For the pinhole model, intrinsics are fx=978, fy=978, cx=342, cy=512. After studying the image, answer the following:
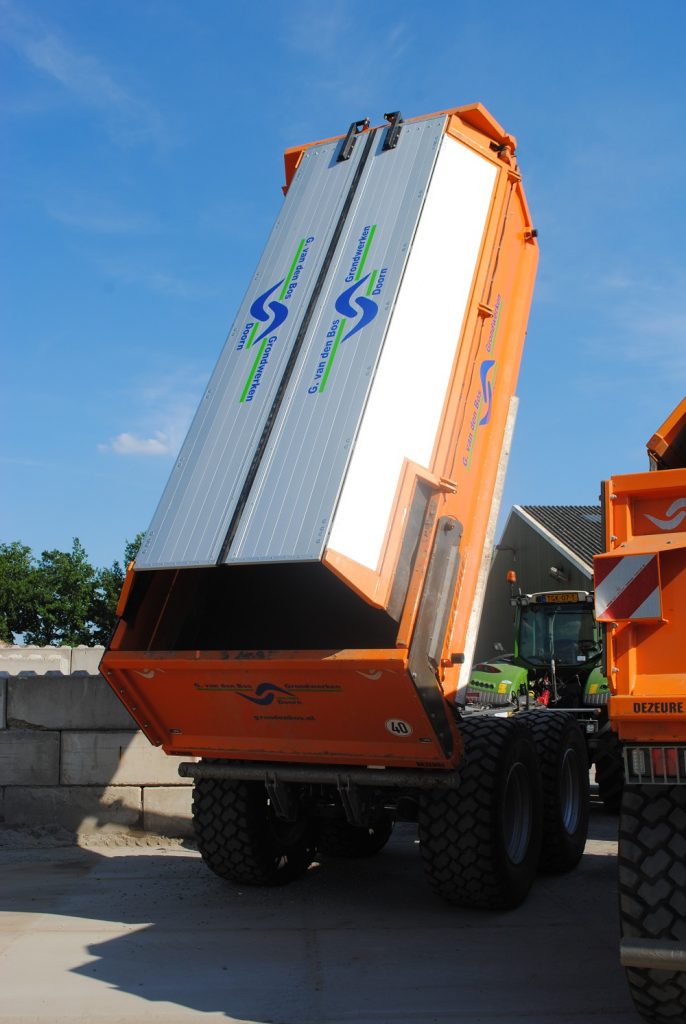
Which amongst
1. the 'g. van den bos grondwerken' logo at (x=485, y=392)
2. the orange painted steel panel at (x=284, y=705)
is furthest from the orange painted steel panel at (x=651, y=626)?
the 'g. van den bos grondwerken' logo at (x=485, y=392)

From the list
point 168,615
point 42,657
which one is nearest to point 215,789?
point 168,615

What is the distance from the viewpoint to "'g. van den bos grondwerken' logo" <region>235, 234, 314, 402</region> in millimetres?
6531

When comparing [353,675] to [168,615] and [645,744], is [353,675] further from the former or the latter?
[645,744]

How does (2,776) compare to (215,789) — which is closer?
(215,789)

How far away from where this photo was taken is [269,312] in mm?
6832

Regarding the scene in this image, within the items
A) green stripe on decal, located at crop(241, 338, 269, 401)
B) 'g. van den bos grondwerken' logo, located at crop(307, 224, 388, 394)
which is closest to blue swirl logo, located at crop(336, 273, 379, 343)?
'g. van den bos grondwerken' logo, located at crop(307, 224, 388, 394)

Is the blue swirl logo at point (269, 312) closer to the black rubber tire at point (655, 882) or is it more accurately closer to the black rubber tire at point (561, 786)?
the black rubber tire at point (561, 786)

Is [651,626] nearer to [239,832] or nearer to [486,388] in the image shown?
[486,388]

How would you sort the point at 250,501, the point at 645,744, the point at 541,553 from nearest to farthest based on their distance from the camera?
the point at 645,744
the point at 250,501
the point at 541,553

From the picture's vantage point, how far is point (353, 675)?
5484 millimetres

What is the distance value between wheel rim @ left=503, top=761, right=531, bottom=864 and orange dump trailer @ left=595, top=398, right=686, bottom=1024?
2485 mm

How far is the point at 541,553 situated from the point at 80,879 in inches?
1016

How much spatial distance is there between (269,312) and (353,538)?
2.16 metres

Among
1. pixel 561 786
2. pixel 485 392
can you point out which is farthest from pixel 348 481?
pixel 561 786
